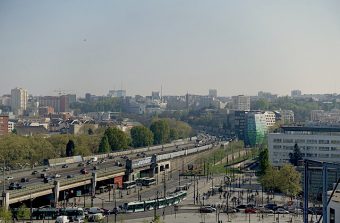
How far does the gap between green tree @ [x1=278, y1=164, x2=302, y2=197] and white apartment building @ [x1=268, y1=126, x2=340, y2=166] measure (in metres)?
4.06

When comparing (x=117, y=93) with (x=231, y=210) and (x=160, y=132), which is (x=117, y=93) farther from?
(x=231, y=210)

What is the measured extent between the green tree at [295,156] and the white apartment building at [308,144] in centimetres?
39

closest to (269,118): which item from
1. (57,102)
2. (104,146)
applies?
(104,146)

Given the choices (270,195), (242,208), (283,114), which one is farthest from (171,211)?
(283,114)

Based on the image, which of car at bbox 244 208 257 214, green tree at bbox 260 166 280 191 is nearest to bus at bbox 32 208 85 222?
car at bbox 244 208 257 214

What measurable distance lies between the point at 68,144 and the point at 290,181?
492 inches

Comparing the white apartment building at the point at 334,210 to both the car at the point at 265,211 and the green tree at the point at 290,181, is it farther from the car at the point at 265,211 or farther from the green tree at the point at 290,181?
the green tree at the point at 290,181

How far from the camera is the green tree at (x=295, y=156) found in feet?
69.4

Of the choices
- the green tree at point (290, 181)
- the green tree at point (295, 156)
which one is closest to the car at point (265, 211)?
the green tree at point (290, 181)

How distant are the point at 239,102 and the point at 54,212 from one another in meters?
53.5

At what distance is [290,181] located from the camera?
1762 cm

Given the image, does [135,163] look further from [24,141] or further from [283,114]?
[283,114]

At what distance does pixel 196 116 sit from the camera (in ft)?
196

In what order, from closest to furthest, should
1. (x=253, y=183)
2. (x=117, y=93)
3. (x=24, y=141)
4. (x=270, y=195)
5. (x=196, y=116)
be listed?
1. (x=270, y=195)
2. (x=253, y=183)
3. (x=24, y=141)
4. (x=196, y=116)
5. (x=117, y=93)
